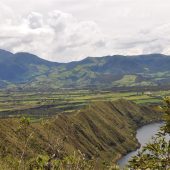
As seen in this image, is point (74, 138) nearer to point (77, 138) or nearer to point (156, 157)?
point (77, 138)

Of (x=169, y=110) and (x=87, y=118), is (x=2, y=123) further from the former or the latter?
(x=169, y=110)

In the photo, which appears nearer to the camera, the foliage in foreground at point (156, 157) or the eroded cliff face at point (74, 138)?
the foliage in foreground at point (156, 157)

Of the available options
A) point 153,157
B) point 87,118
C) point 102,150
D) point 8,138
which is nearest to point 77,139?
point 102,150

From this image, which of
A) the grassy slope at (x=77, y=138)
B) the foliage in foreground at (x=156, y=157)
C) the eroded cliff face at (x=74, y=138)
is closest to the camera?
the foliage in foreground at (x=156, y=157)

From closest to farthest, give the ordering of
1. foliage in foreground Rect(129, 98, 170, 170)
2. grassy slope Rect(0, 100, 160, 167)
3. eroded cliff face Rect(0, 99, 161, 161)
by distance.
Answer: foliage in foreground Rect(129, 98, 170, 170) < eroded cliff face Rect(0, 99, 161, 161) < grassy slope Rect(0, 100, 160, 167)

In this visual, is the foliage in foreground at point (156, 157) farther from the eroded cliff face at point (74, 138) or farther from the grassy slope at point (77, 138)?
the grassy slope at point (77, 138)

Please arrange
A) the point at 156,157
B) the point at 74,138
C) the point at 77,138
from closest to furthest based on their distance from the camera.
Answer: the point at 156,157, the point at 74,138, the point at 77,138

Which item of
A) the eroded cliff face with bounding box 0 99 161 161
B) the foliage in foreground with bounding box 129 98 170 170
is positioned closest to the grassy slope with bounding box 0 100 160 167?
the eroded cliff face with bounding box 0 99 161 161

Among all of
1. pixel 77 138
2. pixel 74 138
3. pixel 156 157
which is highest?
pixel 156 157

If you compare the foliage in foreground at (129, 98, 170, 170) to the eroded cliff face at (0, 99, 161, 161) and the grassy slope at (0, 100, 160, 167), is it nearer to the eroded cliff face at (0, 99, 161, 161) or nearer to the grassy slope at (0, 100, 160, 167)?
the eroded cliff face at (0, 99, 161, 161)

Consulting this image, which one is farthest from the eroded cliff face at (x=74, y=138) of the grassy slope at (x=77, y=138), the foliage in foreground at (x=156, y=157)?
the foliage in foreground at (x=156, y=157)

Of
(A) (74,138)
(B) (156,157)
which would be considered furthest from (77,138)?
(B) (156,157)
